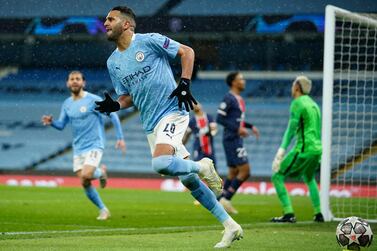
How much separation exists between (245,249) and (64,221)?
4.60 meters

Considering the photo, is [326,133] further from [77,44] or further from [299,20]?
[77,44]

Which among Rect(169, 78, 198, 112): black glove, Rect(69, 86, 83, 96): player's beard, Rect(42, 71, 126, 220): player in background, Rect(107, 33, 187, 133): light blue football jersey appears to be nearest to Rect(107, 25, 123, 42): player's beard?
Rect(107, 33, 187, 133): light blue football jersey

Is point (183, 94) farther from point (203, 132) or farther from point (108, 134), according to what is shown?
point (108, 134)

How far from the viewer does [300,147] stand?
12.5 m

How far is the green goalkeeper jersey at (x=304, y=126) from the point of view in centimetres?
1231

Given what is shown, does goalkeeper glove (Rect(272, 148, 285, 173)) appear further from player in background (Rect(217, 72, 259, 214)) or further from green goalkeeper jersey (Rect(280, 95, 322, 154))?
player in background (Rect(217, 72, 259, 214))

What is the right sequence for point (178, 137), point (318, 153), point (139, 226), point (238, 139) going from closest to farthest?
point (178, 137) < point (139, 226) < point (318, 153) < point (238, 139)

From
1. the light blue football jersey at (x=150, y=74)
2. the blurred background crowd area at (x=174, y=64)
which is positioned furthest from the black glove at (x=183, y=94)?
the blurred background crowd area at (x=174, y=64)

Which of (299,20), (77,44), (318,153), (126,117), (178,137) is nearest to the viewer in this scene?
(178,137)

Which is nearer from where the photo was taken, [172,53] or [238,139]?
[172,53]

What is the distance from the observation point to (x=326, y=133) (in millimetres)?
13188

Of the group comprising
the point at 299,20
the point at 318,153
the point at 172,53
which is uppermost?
the point at 299,20

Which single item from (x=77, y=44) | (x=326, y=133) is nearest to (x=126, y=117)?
(x=77, y=44)

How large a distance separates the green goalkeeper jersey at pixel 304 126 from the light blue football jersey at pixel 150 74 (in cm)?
413
